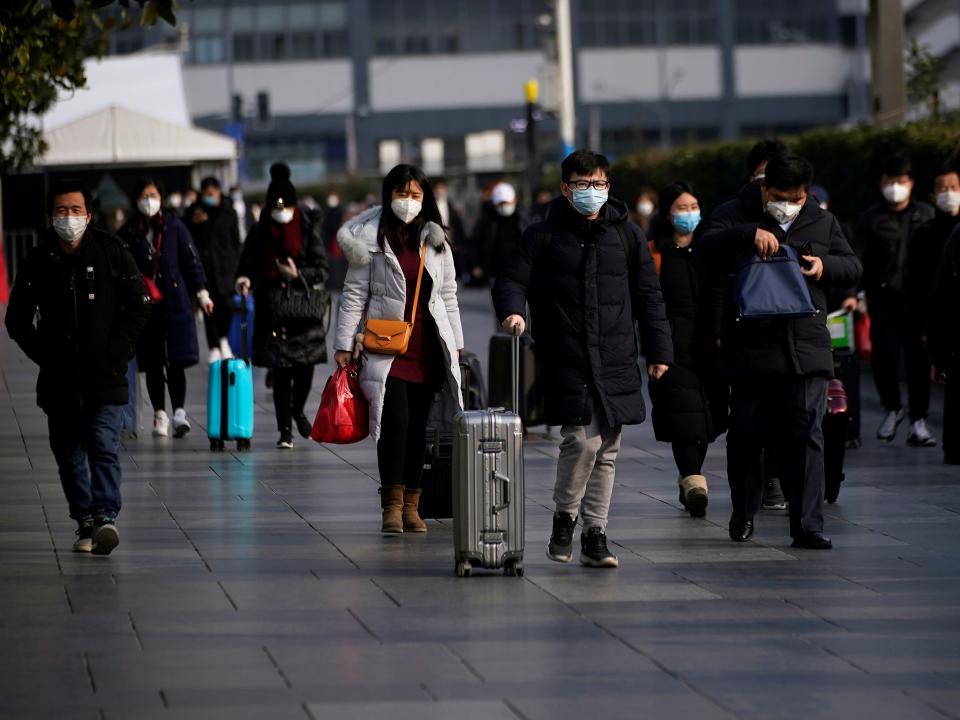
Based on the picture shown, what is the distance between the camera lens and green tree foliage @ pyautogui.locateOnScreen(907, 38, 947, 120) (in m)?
22.2

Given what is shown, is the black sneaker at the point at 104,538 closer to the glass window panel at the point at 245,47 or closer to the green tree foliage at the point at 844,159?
the green tree foliage at the point at 844,159

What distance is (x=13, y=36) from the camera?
12.8 metres

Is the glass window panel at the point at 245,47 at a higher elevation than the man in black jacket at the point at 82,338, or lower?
higher

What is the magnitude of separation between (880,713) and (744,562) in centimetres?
288

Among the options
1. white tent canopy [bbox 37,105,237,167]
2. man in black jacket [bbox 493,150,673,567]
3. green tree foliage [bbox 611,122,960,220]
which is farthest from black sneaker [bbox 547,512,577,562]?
white tent canopy [bbox 37,105,237,167]

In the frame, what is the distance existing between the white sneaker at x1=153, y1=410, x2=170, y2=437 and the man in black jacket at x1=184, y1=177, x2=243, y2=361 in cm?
320

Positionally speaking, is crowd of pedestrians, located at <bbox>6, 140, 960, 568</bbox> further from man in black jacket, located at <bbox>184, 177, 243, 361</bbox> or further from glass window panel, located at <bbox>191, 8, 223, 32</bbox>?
glass window panel, located at <bbox>191, 8, 223, 32</bbox>

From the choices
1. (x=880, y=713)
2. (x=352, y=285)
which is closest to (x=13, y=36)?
(x=352, y=285)

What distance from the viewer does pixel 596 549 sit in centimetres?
881

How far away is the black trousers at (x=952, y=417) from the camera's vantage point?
11.8 metres

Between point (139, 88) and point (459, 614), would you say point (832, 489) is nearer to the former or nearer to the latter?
point (459, 614)

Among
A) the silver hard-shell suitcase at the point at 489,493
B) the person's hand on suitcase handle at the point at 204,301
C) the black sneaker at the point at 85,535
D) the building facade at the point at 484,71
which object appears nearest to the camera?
the silver hard-shell suitcase at the point at 489,493

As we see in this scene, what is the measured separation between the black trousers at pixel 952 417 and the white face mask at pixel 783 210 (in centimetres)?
255

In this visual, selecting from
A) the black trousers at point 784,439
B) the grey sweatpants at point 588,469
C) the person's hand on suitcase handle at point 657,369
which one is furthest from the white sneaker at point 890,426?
the grey sweatpants at point 588,469
